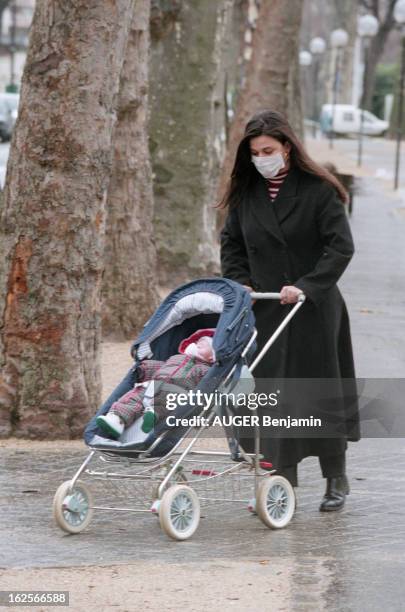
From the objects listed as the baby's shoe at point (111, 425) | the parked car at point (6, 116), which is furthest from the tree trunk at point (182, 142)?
the parked car at point (6, 116)

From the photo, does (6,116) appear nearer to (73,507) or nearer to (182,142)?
(182,142)

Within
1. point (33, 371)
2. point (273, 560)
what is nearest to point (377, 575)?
point (273, 560)

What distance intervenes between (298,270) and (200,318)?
0.55 metres

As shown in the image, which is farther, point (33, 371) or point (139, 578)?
point (33, 371)

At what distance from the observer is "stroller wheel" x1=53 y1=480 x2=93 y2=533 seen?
680 cm

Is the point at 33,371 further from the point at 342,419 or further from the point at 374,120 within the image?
the point at 374,120

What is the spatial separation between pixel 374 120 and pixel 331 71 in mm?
15676

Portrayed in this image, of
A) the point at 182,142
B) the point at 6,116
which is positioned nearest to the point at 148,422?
the point at 182,142

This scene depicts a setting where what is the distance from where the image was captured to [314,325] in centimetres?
748

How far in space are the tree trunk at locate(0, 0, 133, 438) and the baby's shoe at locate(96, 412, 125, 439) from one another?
8.56 feet

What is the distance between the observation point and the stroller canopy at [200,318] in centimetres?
685

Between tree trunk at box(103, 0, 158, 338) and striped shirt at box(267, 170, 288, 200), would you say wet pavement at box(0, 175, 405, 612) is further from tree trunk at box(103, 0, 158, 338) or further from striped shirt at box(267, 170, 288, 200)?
tree trunk at box(103, 0, 158, 338)

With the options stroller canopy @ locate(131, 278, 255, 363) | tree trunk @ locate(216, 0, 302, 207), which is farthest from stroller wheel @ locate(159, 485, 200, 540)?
tree trunk @ locate(216, 0, 302, 207)

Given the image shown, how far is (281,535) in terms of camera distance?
7.11 metres
